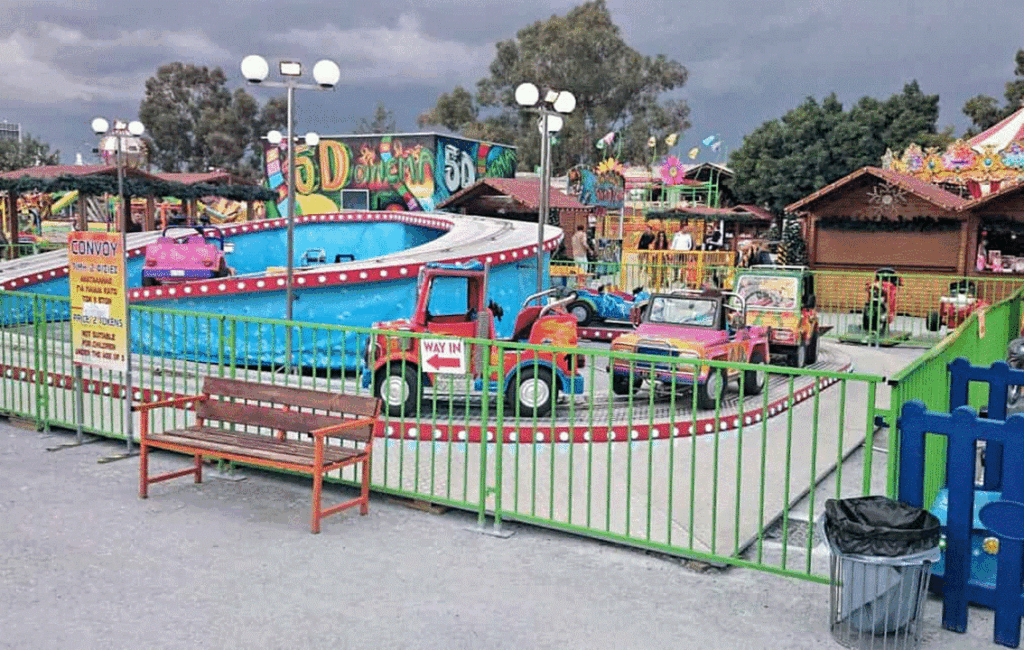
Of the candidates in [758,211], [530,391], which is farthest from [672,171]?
[530,391]

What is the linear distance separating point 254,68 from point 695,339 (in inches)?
240

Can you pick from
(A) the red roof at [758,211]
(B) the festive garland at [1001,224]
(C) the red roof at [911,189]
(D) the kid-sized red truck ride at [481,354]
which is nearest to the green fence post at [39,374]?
(D) the kid-sized red truck ride at [481,354]

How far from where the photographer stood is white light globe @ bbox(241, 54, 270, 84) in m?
10.9

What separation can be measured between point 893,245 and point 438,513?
63.0 ft

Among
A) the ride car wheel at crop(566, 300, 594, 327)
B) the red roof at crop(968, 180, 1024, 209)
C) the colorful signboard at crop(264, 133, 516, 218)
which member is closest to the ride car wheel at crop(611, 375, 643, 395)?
the ride car wheel at crop(566, 300, 594, 327)

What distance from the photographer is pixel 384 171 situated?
126 feet

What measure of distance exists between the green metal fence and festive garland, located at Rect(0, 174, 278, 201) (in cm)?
1396

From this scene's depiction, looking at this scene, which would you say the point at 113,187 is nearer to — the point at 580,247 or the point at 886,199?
the point at 580,247

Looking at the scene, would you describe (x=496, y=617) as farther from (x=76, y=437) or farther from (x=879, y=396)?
(x=879, y=396)

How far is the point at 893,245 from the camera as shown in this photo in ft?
74.6

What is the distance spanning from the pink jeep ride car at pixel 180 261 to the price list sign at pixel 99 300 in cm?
1019

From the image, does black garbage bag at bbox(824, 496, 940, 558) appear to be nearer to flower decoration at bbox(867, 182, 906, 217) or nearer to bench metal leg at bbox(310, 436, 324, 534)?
bench metal leg at bbox(310, 436, 324, 534)

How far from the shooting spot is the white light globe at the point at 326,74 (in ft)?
36.4

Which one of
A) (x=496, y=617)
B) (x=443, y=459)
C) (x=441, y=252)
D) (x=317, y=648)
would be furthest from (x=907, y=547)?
(x=441, y=252)
